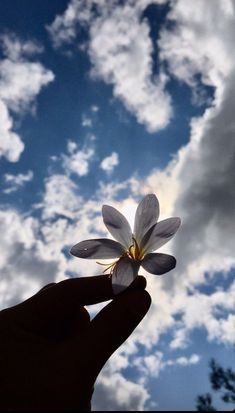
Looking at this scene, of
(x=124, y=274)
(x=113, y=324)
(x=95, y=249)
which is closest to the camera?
(x=113, y=324)

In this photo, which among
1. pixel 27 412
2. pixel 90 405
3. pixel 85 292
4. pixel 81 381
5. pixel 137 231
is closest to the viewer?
pixel 27 412

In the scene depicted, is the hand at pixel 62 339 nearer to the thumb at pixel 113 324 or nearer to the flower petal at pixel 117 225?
the thumb at pixel 113 324

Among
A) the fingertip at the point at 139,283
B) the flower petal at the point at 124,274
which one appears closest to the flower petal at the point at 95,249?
the flower petal at the point at 124,274

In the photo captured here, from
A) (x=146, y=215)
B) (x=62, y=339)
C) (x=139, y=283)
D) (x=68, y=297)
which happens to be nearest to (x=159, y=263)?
(x=139, y=283)

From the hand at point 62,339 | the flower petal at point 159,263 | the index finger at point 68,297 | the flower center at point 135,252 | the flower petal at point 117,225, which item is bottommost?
the hand at point 62,339

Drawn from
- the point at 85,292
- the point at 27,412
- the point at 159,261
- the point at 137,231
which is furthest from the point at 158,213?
the point at 27,412

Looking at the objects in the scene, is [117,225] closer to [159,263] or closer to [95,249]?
[95,249]

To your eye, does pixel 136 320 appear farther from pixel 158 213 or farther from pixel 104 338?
pixel 158 213
